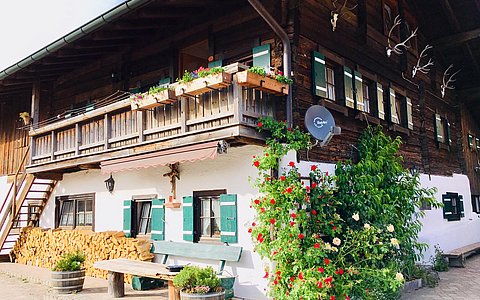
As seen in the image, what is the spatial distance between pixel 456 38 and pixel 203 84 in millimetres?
9635

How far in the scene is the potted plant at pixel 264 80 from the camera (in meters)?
6.63

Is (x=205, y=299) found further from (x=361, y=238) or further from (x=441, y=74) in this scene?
(x=441, y=74)

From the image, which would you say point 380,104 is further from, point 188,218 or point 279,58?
point 188,218

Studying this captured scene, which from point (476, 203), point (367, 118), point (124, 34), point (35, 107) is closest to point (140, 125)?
point (124, 34)

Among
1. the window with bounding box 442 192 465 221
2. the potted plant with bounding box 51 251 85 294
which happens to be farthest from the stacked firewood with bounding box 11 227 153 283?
the window with bounding box 442 192 465 221

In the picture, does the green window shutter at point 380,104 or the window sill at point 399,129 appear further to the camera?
the window sill at point 399,129

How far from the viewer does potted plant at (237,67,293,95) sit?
6630mm

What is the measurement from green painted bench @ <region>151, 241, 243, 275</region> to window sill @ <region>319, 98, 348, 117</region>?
10.6 feet

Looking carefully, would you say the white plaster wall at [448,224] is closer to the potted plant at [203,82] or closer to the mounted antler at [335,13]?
the mounted antler at [335,13]

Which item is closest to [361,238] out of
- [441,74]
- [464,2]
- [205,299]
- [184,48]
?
[205,299]

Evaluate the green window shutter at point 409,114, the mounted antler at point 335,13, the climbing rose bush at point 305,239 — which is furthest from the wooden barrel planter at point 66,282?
the green window shutter at point 409,114

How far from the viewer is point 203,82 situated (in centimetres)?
691

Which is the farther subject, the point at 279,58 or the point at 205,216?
the point at 205,216

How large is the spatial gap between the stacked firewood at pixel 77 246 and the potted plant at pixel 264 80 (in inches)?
173
